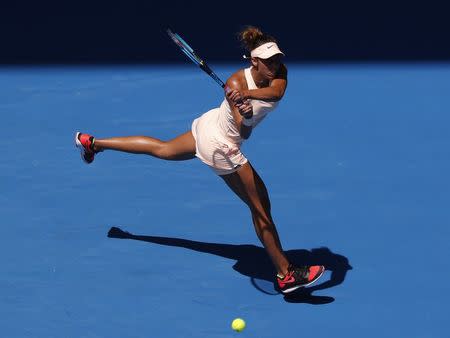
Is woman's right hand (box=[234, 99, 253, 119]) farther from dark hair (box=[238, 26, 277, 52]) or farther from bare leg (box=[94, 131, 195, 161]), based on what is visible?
bare leg (box=[94, 131, 195, 161])

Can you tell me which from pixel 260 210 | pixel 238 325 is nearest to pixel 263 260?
pixel 260 210

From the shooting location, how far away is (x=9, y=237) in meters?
8.30

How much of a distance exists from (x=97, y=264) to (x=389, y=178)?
264 cm

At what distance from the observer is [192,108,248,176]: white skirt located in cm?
739

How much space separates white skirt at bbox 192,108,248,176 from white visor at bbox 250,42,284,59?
0.57 meters

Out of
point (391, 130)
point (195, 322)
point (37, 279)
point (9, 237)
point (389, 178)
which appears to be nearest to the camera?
point (195, 322)

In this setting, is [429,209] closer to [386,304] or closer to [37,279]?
[386,304]

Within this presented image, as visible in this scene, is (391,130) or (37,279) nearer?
(37,279)

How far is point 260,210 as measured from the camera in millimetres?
7465

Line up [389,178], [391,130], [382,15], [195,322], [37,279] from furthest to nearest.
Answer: [382,15] → [391,130] → [389,178] → [37,279] → [195,322]

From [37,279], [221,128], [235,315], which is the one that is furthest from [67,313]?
[221,128]

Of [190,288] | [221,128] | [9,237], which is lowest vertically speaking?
[9,237]

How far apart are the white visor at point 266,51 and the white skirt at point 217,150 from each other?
0.57 meters

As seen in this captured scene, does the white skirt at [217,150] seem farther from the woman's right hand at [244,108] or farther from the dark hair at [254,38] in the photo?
the dark hair at [254,38]
